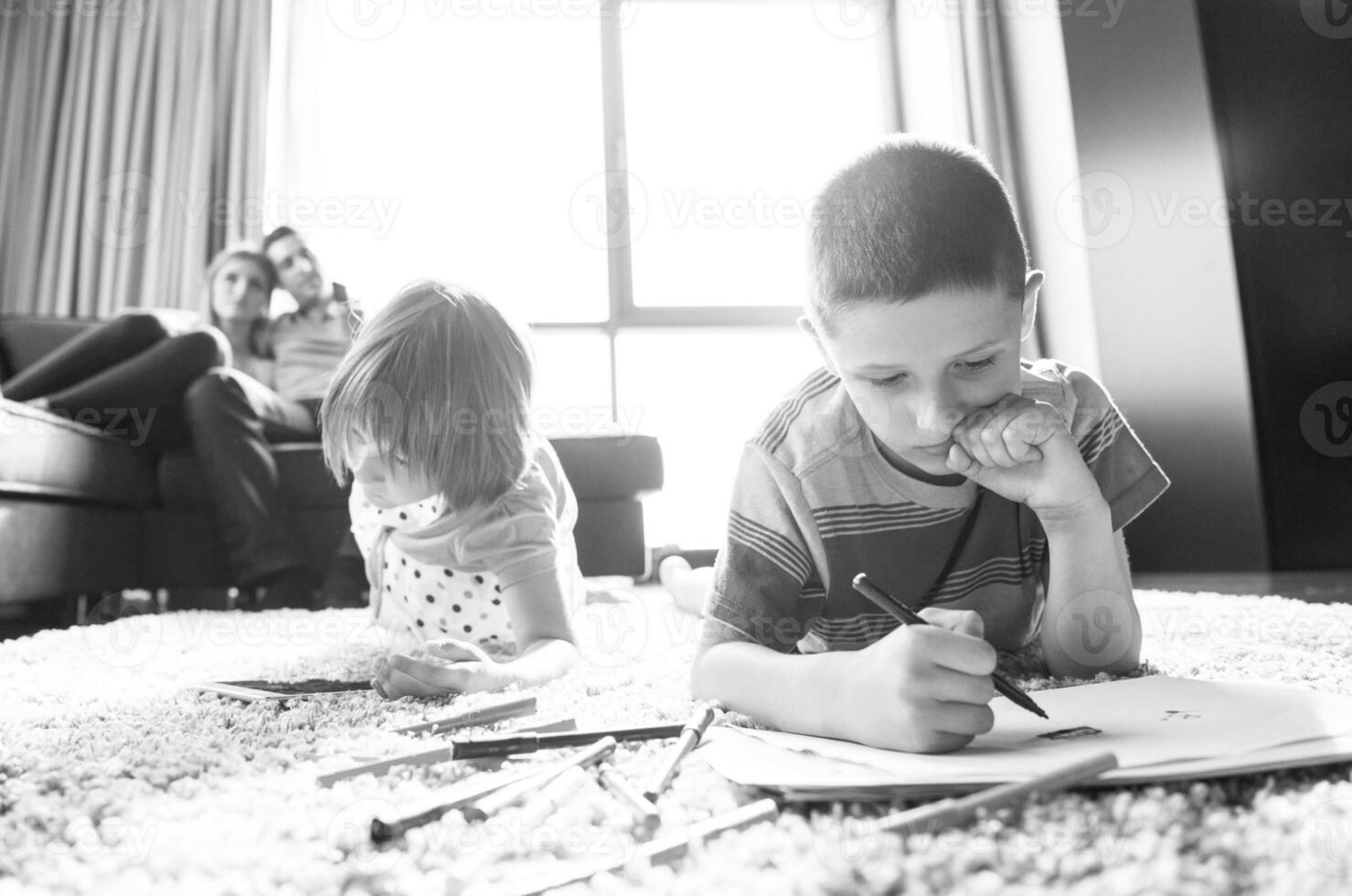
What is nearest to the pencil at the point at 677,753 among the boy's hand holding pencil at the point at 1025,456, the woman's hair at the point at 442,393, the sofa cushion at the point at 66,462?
the boy's hand holding pencil at the point at 1025,456

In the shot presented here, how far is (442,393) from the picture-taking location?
35.8 inches

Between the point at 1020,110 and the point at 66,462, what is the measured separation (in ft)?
10.4

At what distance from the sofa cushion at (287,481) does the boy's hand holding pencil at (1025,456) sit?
166cm

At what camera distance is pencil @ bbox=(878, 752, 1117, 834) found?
0.37 metres

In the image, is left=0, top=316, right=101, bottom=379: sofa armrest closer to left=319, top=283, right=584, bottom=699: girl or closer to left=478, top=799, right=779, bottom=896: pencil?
left=319, top=283, right=584, bottom=699: girl

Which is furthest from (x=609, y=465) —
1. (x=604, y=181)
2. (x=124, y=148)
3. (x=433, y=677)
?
(x=124, y=148)

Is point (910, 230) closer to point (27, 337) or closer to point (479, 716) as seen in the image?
point (479, 716)

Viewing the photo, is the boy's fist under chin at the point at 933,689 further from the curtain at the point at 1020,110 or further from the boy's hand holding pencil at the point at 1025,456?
the curtain at the point at 1020,110

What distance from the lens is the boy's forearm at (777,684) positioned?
520 millimetres

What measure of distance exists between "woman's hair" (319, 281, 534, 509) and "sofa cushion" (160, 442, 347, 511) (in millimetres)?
1141


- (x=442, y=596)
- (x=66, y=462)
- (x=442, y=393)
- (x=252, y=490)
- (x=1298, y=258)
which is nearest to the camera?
(x=442, y=393)

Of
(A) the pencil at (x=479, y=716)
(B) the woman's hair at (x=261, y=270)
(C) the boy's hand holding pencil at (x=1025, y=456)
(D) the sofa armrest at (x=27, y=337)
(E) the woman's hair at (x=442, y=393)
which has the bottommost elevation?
(A) the pencil at (x=479, y=716)

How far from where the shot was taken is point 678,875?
1.14 ft

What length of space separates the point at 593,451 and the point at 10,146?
2.70 m
